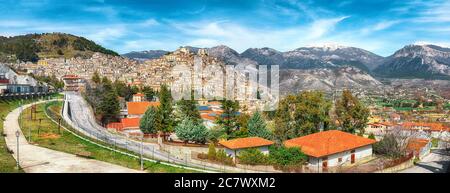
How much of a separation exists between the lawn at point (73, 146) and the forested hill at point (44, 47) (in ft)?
241

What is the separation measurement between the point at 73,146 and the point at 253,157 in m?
6.73

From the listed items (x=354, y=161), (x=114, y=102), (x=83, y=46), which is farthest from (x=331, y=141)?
(x=83, y=46)

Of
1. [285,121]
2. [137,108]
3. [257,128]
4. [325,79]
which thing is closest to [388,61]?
[325,79]

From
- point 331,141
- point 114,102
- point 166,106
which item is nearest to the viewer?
point 331,141

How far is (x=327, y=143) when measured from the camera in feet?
52.6

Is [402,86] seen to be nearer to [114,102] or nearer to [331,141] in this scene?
[331,141]

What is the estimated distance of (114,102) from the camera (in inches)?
1294

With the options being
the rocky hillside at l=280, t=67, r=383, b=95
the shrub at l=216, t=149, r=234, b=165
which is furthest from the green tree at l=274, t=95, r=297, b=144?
the rocky hillside at l=280, t=67, r=383, b=95

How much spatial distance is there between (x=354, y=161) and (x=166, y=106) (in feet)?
43.4

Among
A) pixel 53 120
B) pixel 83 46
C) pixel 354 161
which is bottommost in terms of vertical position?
pixel 354 161

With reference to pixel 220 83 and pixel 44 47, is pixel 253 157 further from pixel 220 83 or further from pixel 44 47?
pixel 44 47

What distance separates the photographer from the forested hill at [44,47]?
8751 centimetres

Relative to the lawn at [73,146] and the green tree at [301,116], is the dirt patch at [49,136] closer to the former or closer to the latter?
the lawn at [73,146]

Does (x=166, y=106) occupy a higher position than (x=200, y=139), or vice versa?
(x=166, y=106)
